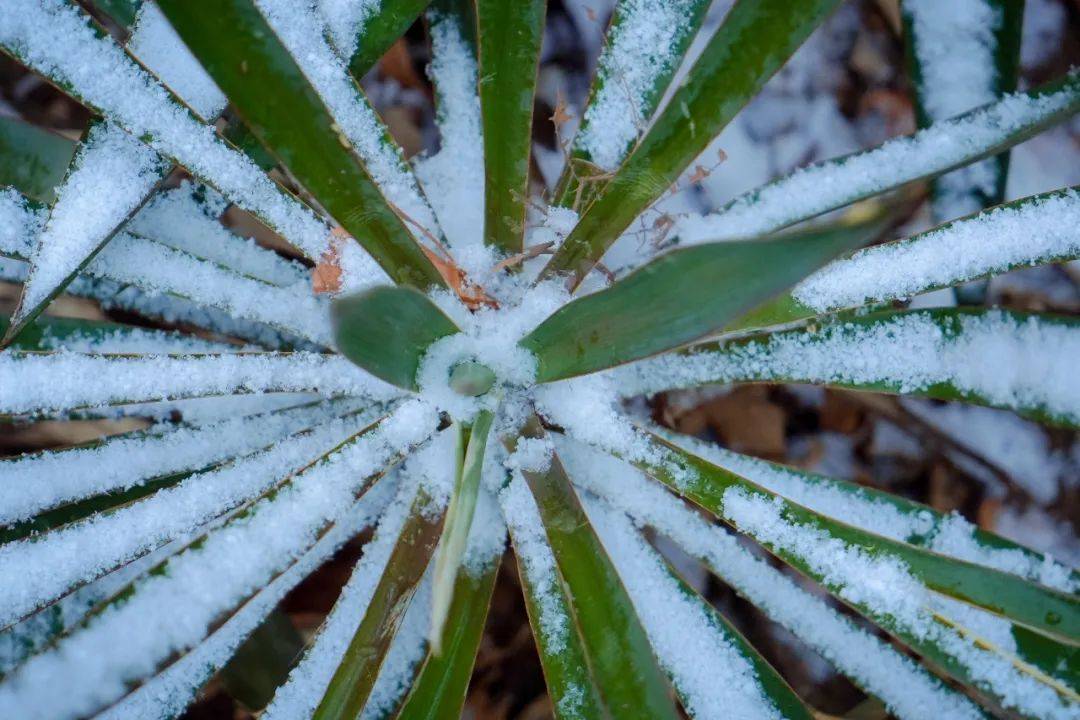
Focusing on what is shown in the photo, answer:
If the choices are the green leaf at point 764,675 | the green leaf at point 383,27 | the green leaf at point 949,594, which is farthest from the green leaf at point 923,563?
the green leaf at point 383,27

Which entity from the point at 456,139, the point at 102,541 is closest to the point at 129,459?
the point at 102,541

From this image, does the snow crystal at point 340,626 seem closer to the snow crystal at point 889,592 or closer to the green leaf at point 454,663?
the green leaf at point 454,663

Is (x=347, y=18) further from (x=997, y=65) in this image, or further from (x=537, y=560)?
(x=997, y=65)

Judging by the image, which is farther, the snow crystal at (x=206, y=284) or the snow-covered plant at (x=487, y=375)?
the snow crystal at (x=206, y=284)

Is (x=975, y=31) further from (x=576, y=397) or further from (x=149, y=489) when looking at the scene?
(x=149, y=489)

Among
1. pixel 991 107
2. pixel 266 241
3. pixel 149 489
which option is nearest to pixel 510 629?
pixel 149 489

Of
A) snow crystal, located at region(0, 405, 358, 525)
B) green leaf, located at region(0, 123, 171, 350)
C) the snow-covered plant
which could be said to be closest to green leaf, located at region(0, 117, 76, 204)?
the snow-covered plant
